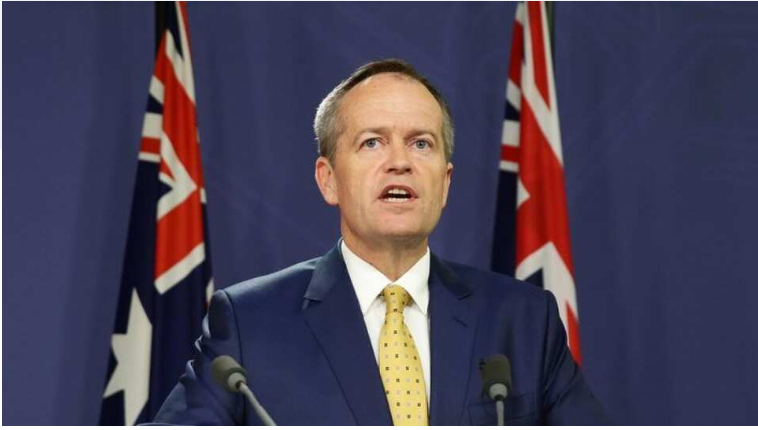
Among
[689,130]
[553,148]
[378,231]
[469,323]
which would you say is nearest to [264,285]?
[378,231]

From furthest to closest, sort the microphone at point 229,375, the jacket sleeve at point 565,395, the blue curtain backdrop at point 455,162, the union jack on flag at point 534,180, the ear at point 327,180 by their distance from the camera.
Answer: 1. the blue curtain backdrop at point 455,162
2. the union jack on flag at point 534,180
3. the ear at point 327,180
4. the jacket sleeve at point 565,395
5. the microphone at point 229,375

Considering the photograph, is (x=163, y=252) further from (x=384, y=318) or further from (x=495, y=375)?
(x=495, y=375)

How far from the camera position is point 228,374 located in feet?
5.73

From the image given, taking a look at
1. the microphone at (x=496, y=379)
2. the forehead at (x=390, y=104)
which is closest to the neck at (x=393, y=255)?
the forehead at (x=390, y=104)

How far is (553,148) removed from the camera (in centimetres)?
382

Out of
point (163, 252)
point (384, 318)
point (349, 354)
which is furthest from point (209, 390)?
point (163, 252)

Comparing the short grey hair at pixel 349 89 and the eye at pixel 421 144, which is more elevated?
the short grey hair at pixel 349 89

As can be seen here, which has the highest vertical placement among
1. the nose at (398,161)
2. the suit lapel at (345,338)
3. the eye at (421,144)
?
the eye at (421,144)

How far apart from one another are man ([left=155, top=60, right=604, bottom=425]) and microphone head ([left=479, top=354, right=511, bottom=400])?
253 millimetres

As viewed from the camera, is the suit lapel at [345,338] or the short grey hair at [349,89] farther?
the short grey hair at [349,89]

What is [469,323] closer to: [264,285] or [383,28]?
[264,285]

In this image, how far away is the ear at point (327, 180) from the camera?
2.46 meters

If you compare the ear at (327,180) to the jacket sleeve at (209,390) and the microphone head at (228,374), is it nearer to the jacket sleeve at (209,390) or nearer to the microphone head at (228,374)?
the jacket sleeve at (209,390)

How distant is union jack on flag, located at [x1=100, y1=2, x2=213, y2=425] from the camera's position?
3609 mm
